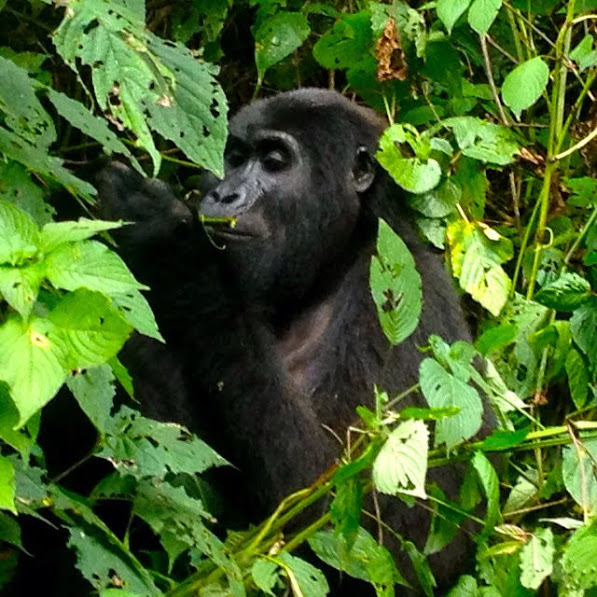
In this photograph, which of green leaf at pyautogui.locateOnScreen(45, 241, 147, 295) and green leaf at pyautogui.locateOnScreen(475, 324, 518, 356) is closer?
green leaf at pyautogui.locateOnScreen(45, 241, 147, 295)

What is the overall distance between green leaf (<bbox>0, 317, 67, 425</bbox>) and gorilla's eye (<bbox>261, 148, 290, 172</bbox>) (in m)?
1.58

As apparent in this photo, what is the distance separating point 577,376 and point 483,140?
1.99 feet

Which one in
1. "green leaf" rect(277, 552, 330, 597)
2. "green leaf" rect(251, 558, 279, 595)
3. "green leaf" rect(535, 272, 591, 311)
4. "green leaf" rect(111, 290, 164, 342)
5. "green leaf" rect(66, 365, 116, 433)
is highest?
"green leaf" rect(111, 290, 164, 342)

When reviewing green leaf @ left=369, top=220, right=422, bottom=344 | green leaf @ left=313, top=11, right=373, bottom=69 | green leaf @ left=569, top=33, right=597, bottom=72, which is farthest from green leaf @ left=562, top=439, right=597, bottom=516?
green leaf @ left=313, top=11, right=373, bottom=69

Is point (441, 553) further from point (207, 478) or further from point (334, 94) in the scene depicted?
point (334, 94)

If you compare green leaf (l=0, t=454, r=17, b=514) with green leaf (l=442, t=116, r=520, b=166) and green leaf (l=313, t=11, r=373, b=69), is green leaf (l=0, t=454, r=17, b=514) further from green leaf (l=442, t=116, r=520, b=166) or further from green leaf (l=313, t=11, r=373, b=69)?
green leaf (l=313, t=11, r=373, b=69)

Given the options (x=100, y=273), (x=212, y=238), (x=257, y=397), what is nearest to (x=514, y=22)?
(x=212, y=238)

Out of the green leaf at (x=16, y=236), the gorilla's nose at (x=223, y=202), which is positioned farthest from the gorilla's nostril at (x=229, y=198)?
the green leaf at (x=16, y=236)

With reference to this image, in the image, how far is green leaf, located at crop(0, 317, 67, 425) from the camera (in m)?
1.07

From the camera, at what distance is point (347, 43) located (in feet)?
9.59

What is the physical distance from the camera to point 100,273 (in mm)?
1192

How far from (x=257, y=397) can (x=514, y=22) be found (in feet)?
4.75

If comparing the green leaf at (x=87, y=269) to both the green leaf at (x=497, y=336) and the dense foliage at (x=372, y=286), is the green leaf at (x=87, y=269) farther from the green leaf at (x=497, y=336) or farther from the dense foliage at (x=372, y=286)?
the green leaf at (x=497, y=336)

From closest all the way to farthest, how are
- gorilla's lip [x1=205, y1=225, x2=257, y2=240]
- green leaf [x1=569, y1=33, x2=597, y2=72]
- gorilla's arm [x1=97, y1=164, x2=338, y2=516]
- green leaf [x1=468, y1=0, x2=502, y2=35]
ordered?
gorilla's arm [x1=97, y1=164, x2=338, y2=516], gorilla's lip [x1=205, y1=225, x2=257, y2=240], green leaf [x1=468, y1=0, x2=502, y2=35], green leaf [x1=569, y1=33, x2=597, y2=72]
